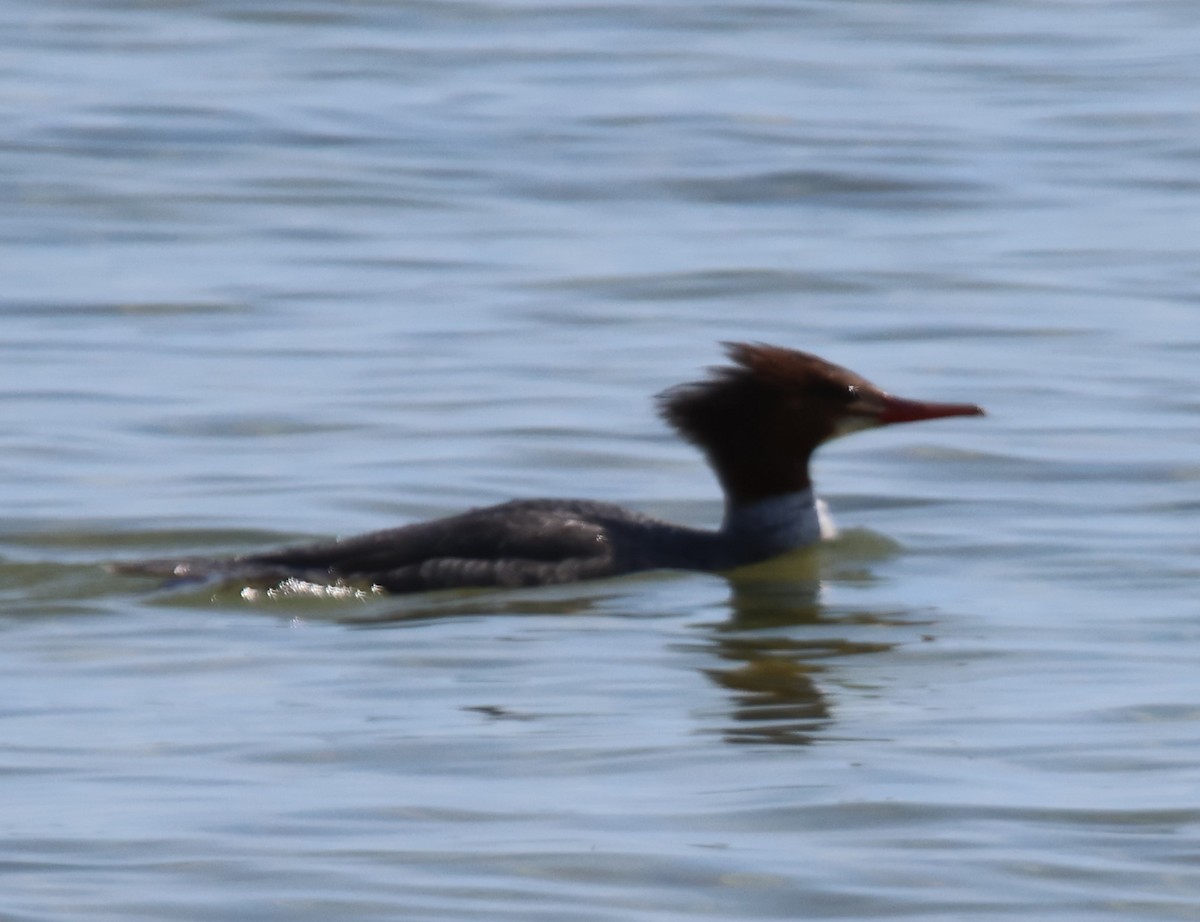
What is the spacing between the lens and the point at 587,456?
468 inches

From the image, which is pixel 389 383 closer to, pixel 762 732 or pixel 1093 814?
pixel 762 732

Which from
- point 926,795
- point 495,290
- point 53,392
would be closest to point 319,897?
point 926,795

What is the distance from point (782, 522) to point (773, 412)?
0.40m

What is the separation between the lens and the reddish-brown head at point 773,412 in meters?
10.2

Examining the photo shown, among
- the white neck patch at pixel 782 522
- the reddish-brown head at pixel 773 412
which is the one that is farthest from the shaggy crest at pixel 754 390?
the white neck patch at pixel 782 522

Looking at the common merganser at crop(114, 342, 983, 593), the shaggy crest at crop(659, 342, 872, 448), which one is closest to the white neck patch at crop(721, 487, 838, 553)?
the common merganser at crop(114, 342, 983, 593)

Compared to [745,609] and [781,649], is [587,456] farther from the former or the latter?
[781,649]

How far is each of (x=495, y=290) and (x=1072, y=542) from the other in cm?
561

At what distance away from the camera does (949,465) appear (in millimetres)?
11773

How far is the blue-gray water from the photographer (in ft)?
20.7

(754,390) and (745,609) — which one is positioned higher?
(754,390)

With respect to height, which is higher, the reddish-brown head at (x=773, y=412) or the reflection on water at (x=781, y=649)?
the reddish-brown head at (x=773, y=412)

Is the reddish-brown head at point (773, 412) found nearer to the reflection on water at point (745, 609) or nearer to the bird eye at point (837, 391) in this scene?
the bird eye at point (837, 391)

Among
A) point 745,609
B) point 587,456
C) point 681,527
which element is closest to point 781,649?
point 745,609
